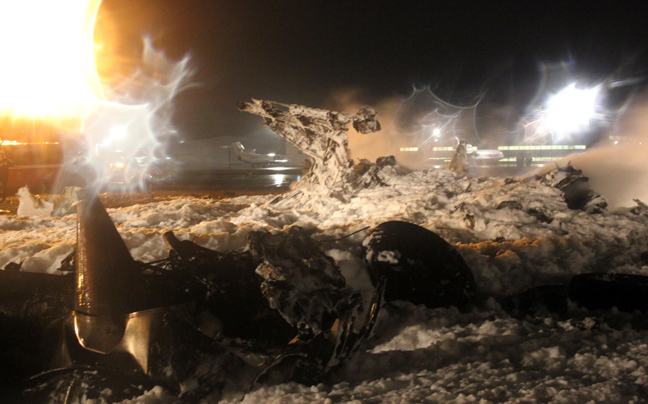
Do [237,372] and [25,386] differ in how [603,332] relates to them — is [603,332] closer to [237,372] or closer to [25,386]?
[237,372]

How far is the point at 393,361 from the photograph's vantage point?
2600mm

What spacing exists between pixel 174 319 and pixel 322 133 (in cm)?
663

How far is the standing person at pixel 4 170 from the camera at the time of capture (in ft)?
43.1

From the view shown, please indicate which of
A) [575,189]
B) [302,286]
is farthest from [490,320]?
[575,189]

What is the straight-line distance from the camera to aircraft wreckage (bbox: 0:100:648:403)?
2.47 meters

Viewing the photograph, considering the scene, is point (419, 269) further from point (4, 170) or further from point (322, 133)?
point (4, 170)

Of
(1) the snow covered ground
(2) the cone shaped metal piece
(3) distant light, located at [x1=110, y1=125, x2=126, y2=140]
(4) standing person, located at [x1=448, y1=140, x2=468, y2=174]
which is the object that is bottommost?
(1) the snow covered ground

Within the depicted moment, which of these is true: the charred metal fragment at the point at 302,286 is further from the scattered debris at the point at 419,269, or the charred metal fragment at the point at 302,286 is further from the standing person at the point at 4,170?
the standing person at the point at 4,170

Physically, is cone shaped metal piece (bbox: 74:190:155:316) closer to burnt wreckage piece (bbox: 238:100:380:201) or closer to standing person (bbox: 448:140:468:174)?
burnt wreckage piece (bbox: 238:100:380:201)

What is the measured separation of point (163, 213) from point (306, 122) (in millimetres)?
3215

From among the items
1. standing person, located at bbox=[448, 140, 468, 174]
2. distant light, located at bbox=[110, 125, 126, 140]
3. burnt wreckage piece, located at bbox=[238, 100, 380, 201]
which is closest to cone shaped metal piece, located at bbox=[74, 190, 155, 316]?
burnt wreckage piece, located at bbox=[238, 100, 380, 201]

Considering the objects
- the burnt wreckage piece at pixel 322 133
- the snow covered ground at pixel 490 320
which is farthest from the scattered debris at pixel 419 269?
the burnt wreckage piece at pixel 322 133

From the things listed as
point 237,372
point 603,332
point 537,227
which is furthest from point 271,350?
point 537,227

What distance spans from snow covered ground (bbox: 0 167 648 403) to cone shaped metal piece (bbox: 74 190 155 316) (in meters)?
0.55
